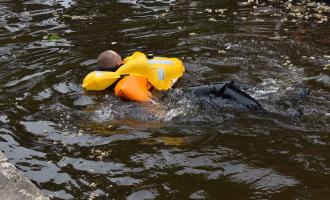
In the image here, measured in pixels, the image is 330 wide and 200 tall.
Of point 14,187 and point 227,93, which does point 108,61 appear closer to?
point 227,93

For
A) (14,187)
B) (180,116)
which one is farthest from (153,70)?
(14,187)

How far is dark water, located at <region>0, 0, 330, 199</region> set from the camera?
18.6ft

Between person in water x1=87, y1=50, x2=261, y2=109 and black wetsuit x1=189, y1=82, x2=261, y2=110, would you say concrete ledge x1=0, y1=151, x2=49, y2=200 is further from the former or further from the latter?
black wetsuit x1=189, y1=82, x2=261, y2=110

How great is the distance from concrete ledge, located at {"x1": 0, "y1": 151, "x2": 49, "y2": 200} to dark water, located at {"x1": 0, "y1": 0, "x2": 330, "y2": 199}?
415mm

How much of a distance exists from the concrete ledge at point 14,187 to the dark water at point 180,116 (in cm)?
41

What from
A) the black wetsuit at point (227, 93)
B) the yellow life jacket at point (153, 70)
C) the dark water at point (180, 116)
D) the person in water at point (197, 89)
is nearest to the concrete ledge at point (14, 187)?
the dark water at point (180, 116)

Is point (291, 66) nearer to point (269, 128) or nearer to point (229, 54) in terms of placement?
point (229, 54)

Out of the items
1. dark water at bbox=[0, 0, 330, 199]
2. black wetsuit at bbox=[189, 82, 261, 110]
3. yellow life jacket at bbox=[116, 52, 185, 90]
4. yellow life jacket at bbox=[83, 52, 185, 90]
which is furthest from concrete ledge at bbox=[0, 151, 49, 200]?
black wetsuit at bbox=[189, 82, 261, 110]

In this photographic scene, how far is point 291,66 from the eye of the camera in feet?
28.4

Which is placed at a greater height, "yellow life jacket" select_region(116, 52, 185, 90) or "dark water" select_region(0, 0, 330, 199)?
"yellow life jacket" select_region(116, 52, 185, 90)

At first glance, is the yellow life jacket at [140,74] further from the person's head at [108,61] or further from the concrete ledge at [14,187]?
the concrete ledge at [14,187]

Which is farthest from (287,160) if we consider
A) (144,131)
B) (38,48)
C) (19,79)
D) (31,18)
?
(31,18)

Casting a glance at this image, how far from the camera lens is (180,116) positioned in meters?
7.15

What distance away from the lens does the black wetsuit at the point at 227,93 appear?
7.07m
